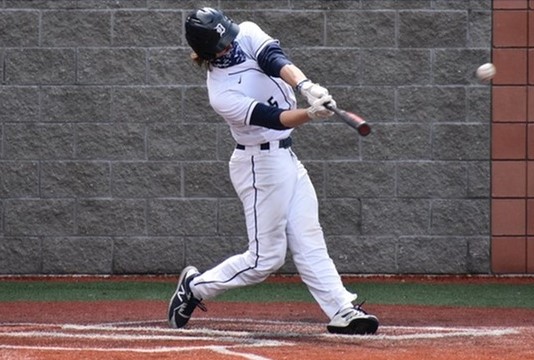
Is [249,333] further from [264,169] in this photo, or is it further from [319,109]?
[319,109]

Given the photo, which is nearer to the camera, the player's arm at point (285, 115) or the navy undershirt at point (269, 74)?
the player's arm at point (285, 115)

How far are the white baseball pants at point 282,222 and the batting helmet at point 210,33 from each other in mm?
606

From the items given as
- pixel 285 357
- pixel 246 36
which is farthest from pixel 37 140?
pixel 285 357

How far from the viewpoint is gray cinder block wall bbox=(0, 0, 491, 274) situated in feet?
36.5

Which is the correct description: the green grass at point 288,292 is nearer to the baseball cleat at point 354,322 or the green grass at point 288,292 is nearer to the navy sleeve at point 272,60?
the baseball cleat at point 354,322

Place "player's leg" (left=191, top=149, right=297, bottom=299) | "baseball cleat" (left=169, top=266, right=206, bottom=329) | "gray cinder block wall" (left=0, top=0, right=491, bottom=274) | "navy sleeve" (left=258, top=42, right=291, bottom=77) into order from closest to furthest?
"navy sleeve" (left=258, top=42, right=291, bottom=77) → "player's leg" (left=191, top=149, right=297, bottom=299) → "baseball cleat" (left=169, top=266, right=206, bottom=329) → "gray cinder block wall" (left=0, top=0, right=491, bottom=274)

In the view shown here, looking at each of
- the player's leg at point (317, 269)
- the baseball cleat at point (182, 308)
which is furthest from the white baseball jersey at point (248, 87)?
the baseball cleat at point (182, 308)

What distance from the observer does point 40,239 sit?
11219 millimetres

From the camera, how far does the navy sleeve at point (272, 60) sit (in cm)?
716

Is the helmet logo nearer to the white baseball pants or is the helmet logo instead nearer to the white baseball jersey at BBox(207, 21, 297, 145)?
the white baseball jersey at BBox(207, 21, 297, 145)

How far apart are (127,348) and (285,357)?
0.89 metres

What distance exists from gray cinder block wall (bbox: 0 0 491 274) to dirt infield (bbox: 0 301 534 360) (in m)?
1.89

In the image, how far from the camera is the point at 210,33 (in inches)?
284

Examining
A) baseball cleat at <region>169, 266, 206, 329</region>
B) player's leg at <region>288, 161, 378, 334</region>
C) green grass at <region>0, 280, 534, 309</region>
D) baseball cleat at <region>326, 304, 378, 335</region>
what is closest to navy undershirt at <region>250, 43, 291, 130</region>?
player's leg at <region>288, 161, 378, 334</region>
